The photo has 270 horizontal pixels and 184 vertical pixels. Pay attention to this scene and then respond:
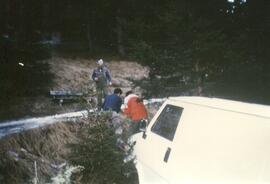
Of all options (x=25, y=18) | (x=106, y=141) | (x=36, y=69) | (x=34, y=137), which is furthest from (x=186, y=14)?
(x=25, y=18)

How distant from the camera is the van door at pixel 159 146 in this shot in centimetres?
656

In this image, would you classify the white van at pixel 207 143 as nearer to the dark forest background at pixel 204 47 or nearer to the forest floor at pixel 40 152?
the forest floor at pixel 40 152

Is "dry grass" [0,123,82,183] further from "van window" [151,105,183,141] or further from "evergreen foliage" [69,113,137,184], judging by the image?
"van window" [151,105,183,141]

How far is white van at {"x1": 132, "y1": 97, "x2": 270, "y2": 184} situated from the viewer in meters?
4.82

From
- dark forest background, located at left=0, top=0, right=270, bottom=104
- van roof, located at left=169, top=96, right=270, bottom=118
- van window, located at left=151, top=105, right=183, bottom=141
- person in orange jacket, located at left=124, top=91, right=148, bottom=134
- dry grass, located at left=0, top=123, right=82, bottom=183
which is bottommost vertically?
dry grass, located at left=0, top=123, right=82, bottom=183

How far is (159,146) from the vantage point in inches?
269

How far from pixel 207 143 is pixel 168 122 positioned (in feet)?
4.58

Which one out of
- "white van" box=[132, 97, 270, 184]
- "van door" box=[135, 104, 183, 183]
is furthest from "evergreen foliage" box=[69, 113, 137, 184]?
"white van" box=[132, 97, 270, 184]

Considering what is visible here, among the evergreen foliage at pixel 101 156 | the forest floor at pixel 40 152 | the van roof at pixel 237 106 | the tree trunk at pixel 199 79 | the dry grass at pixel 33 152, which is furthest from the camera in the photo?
the tree trunk at pixel 199 79

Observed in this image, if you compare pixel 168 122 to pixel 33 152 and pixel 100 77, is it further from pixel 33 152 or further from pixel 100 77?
pixel 100 77

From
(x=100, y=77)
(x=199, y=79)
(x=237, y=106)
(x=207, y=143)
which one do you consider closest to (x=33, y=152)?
(x=100, y=77)

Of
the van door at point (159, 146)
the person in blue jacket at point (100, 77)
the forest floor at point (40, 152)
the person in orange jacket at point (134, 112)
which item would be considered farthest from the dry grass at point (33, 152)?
the van door at point (159, 146)

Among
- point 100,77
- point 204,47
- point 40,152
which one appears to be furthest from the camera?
point 100,77

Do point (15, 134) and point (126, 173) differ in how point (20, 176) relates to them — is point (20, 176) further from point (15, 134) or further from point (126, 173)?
point (126, 173)
